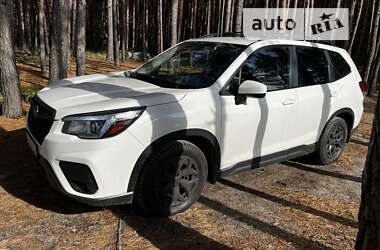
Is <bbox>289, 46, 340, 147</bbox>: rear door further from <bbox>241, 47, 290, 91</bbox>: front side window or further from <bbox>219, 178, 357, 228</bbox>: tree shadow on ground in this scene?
<bbox>219, 178, 357, 228</bbox>: tree shadow on ground

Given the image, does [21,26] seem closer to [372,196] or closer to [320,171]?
[320,171]

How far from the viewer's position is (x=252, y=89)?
3881 mm

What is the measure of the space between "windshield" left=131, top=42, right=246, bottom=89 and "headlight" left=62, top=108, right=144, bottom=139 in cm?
90

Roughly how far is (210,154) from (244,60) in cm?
112

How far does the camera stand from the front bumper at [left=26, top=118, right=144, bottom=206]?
10.8 ft

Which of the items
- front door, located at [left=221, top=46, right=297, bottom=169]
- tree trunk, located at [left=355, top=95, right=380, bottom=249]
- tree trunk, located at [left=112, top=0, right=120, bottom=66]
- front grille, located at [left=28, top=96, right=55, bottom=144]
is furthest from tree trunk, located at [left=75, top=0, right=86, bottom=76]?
tree trunk, located at [left=355, top=95, right=380, bottom=249]

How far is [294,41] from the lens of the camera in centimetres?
496

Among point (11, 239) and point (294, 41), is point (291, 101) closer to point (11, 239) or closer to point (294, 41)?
point (294, 41)

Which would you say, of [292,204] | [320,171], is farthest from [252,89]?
[320,171]

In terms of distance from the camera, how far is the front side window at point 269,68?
432 cm

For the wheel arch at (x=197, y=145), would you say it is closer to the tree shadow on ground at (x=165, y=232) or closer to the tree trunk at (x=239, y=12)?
the tree shadow on ground at (x=165, y=232)

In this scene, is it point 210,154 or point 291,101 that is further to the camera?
point 291,101

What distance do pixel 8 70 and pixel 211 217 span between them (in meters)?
5.04

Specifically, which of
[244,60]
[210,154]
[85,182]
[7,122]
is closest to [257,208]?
[210,154]
